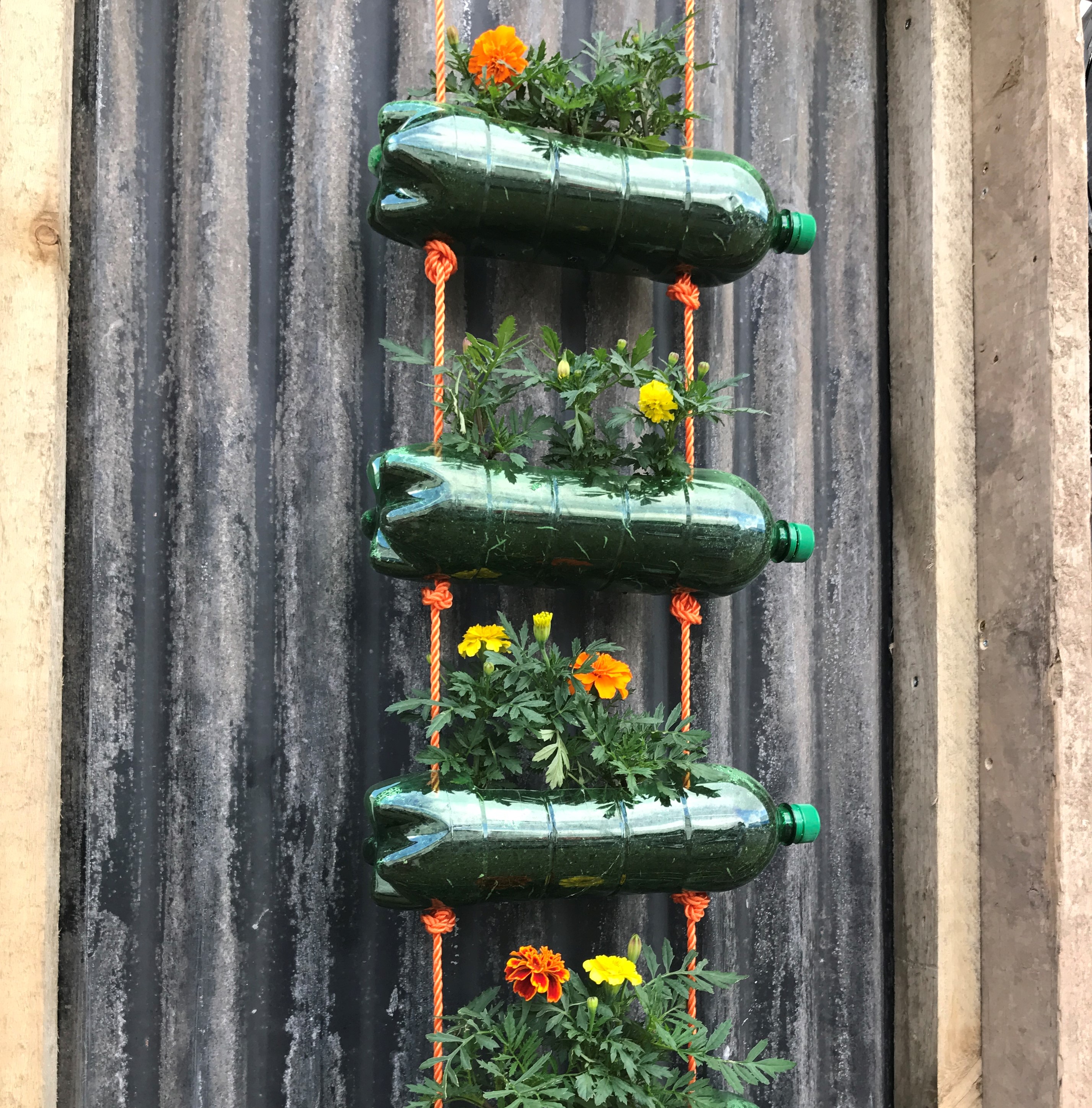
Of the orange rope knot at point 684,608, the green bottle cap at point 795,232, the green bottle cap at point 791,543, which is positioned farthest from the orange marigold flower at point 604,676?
the green bottle cap at point 795,232

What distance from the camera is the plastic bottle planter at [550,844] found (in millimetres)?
874

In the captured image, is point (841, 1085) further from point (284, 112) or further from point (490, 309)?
point (284, 112)

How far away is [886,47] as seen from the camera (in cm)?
127

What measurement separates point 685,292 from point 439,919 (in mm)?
768

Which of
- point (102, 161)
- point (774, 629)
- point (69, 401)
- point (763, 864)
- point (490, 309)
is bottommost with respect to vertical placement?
point (763, 864)

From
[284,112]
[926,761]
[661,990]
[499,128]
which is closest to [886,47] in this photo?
[499,128]

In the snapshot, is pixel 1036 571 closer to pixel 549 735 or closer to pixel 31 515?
pixel 549 735

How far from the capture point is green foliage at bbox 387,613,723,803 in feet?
3.03

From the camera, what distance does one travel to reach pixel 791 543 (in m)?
1.01

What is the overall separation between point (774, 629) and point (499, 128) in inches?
27.6

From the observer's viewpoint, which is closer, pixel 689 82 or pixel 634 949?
pixel 634 949

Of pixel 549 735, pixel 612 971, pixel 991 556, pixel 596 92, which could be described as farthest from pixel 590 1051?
pixel 596 92

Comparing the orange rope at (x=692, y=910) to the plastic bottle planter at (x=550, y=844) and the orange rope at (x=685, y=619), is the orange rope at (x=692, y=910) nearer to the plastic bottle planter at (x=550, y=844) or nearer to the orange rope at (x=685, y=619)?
the plastic bottle planter at (x=550, y=844)

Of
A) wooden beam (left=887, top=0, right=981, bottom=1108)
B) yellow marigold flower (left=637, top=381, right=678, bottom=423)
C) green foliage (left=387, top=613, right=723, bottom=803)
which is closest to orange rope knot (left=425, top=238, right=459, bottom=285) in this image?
yellow marigold flower (left=637, top=381, right=678, bottom=423)
